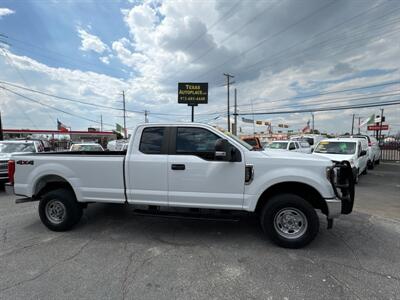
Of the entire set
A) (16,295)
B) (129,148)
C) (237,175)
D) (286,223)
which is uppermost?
(129,148)

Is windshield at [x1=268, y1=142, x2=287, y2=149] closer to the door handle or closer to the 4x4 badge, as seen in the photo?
the door handle

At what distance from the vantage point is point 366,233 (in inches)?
164

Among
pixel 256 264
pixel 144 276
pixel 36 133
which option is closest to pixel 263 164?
pixel 256 264

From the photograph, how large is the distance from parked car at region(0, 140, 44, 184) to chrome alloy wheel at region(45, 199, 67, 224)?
4594 millimetres

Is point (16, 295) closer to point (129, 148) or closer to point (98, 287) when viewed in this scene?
point (98, 287)

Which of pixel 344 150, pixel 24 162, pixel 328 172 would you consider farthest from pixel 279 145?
pixel 24 162

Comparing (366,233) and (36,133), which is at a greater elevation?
(36,133)

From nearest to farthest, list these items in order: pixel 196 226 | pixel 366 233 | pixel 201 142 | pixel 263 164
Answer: pixel 263 164 < pixel 201 142 < pixel 366 233 < pixel 196 226

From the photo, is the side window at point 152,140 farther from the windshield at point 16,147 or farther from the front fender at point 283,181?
the windshield at point 16,147

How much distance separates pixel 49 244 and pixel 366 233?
5.47 m

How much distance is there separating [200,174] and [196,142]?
550 mm

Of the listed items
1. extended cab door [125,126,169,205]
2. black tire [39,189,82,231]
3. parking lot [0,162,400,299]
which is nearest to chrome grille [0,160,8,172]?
parking lot [0,162,400,299]

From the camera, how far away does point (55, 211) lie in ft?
14.3

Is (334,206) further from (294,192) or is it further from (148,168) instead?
(148,168)
